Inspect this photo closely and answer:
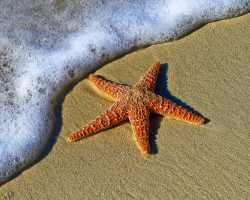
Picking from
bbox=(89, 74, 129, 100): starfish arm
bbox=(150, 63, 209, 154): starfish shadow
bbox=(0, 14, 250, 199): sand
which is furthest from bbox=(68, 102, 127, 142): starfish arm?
bbox=(150, 63, 209, 154): starfish shadow


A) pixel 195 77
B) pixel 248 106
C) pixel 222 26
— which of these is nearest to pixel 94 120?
pixel 195 77

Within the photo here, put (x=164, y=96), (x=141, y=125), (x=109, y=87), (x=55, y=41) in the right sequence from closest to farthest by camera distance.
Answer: (x=141, y=125), (x=109, y=87), (x=164, y=96), (x=55, y=41)

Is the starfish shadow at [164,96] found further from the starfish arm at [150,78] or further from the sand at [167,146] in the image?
the starfish arm at [150,78]

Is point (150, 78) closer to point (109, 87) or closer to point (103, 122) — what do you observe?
point (109, 87)

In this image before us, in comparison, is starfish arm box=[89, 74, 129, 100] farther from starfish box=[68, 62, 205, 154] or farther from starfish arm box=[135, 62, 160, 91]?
starfish arm box=[135, 62, 160, 91]

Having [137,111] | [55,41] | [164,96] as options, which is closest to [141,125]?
[137,111]

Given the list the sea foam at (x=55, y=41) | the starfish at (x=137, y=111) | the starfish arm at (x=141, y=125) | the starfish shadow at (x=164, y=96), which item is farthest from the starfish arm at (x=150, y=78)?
the sea foam at (x=55, y=41)
